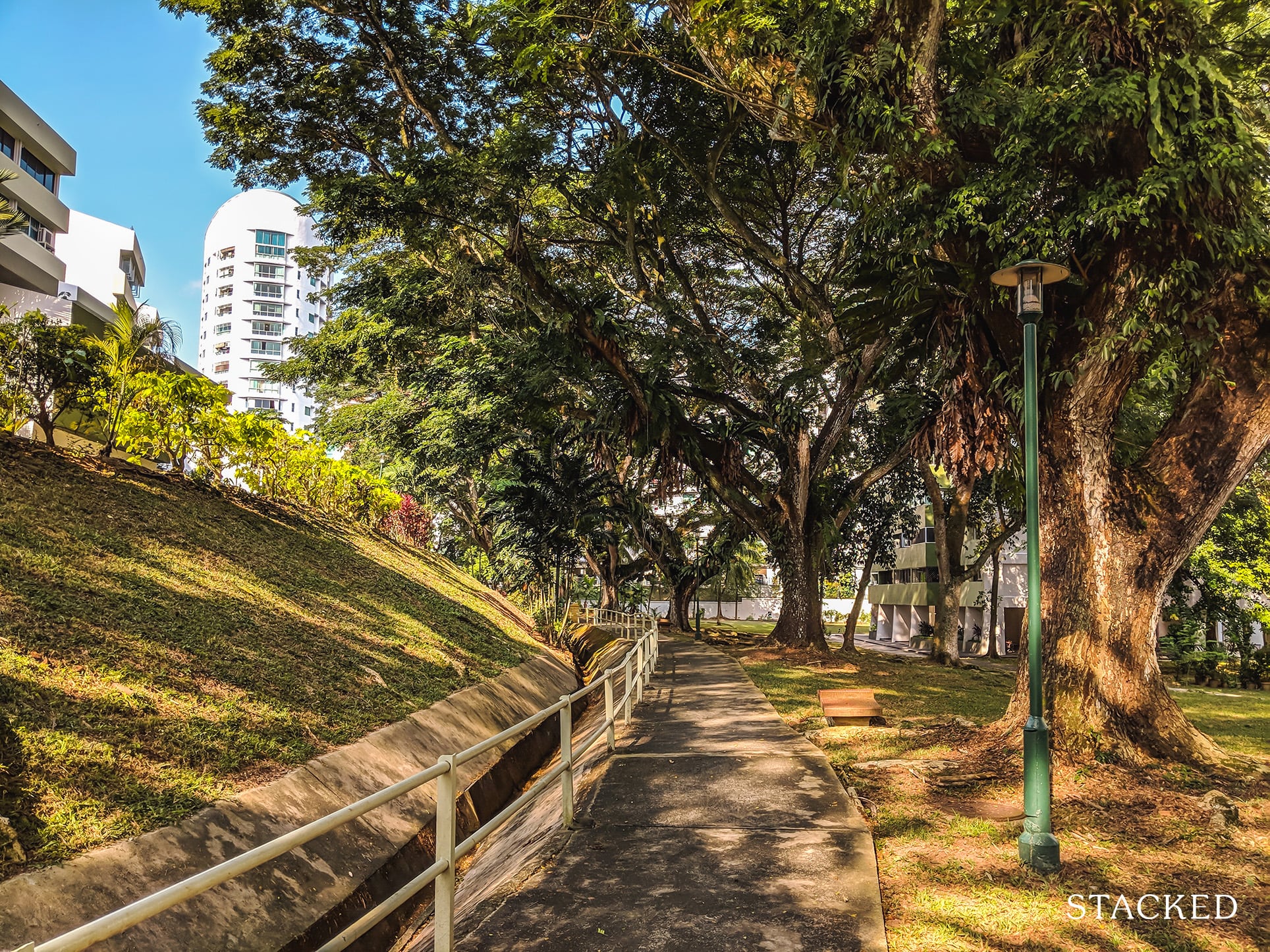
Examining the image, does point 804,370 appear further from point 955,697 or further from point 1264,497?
point 1264,497

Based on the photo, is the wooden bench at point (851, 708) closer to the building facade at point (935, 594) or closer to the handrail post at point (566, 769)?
the handrail post at point (566, 769)

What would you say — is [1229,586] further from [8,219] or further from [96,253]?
[96,253]

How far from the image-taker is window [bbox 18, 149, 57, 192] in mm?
30766

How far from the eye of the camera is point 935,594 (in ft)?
150

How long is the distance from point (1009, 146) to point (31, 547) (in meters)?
9.71

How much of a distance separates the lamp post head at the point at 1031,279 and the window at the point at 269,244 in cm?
10631

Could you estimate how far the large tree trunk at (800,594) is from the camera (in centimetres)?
2119

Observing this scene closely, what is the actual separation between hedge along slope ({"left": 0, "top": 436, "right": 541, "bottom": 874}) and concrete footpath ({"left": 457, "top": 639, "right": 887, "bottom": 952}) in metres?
2.28

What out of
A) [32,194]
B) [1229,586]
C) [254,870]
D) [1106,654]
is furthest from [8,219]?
[1229,586]

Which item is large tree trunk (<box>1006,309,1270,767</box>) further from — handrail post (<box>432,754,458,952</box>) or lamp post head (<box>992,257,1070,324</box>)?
handrail post (<box>432,754,458,952</box>)

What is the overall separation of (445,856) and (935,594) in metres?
44.7

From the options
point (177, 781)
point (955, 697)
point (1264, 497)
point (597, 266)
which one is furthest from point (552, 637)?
point (1264, 497)

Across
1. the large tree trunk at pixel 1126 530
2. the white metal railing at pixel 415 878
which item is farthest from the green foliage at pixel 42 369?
the large tree trunk at pixel 1126 530

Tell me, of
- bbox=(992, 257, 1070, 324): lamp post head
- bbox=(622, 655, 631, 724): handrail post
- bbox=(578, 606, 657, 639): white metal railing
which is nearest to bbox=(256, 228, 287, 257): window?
bbox=(578, 606, 657, 639): white metal railing
